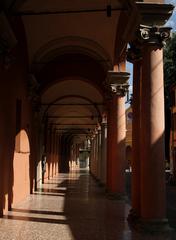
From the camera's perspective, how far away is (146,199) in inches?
345

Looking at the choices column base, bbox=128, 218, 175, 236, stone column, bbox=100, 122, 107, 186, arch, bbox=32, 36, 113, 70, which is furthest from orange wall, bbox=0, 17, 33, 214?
stone column, bbox=100, 122, 107, 186

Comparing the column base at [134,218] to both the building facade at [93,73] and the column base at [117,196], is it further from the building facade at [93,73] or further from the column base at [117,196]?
the column base at [117,196]

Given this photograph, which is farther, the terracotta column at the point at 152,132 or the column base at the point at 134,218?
the column base at the point at 134,218

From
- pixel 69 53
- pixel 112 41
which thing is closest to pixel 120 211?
pixel 112 41

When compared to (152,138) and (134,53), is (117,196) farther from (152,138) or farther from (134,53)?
(152,138)

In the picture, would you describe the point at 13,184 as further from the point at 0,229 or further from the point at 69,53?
the point at 69,53

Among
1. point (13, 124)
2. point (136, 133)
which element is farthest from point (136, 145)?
point (13, 124)

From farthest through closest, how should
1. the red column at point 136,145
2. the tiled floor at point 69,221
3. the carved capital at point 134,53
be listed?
the red column at point 136,145
the carved capital at point 134,53
the tiled floor at point 69,221

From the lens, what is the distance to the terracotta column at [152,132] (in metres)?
8.73

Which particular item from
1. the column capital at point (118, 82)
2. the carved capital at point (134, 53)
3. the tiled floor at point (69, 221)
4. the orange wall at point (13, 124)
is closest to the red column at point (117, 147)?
the column capital at point (118, 82)

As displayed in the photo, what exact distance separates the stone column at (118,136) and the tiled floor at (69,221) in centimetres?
120

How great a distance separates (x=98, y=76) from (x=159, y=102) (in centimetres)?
1147

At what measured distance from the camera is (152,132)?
8.85 metres

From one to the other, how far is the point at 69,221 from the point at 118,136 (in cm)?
636
